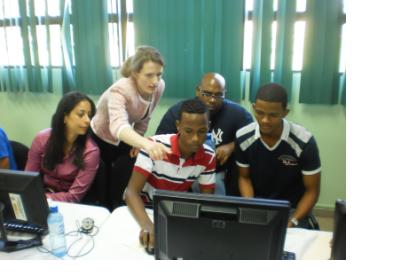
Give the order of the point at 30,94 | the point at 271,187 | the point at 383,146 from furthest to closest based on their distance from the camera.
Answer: the point at 30,94, the point at 271,187, the point at 383,146

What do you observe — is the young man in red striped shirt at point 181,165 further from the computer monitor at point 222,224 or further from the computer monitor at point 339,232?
the computer monitor at point 339,232

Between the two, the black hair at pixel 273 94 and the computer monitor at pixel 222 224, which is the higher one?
the black hair at pixel 273 94

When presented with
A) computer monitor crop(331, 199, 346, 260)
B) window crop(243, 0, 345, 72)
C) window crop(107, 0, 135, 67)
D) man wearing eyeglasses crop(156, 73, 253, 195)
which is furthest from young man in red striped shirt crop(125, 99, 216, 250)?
window crop(107, 0, 135, 67)

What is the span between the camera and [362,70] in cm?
73

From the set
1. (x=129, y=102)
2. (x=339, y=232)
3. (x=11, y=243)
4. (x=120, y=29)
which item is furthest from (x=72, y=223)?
(x=120, y=29)

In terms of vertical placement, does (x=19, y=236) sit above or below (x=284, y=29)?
below

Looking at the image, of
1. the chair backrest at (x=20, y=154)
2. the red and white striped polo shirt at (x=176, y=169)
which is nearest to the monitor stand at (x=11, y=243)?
the red and white striped polo shirt at (x=176, y=169)

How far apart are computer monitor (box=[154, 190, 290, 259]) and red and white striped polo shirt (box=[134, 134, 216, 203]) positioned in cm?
68

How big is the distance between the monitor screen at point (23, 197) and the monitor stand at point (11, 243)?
0.04 m

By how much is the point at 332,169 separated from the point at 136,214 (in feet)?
6.12

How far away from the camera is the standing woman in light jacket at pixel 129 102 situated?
1861 millimetres

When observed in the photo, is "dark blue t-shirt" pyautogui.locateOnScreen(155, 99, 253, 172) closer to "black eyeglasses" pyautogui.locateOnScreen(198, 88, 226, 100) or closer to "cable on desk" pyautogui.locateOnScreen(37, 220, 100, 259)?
"black eyeglasses" pyautogui.locateOnScreen(198, 88, 226, 100)

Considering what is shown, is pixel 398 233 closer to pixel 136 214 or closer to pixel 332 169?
pixel 136 214

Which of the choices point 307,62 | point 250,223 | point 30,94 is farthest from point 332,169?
point 30,94
